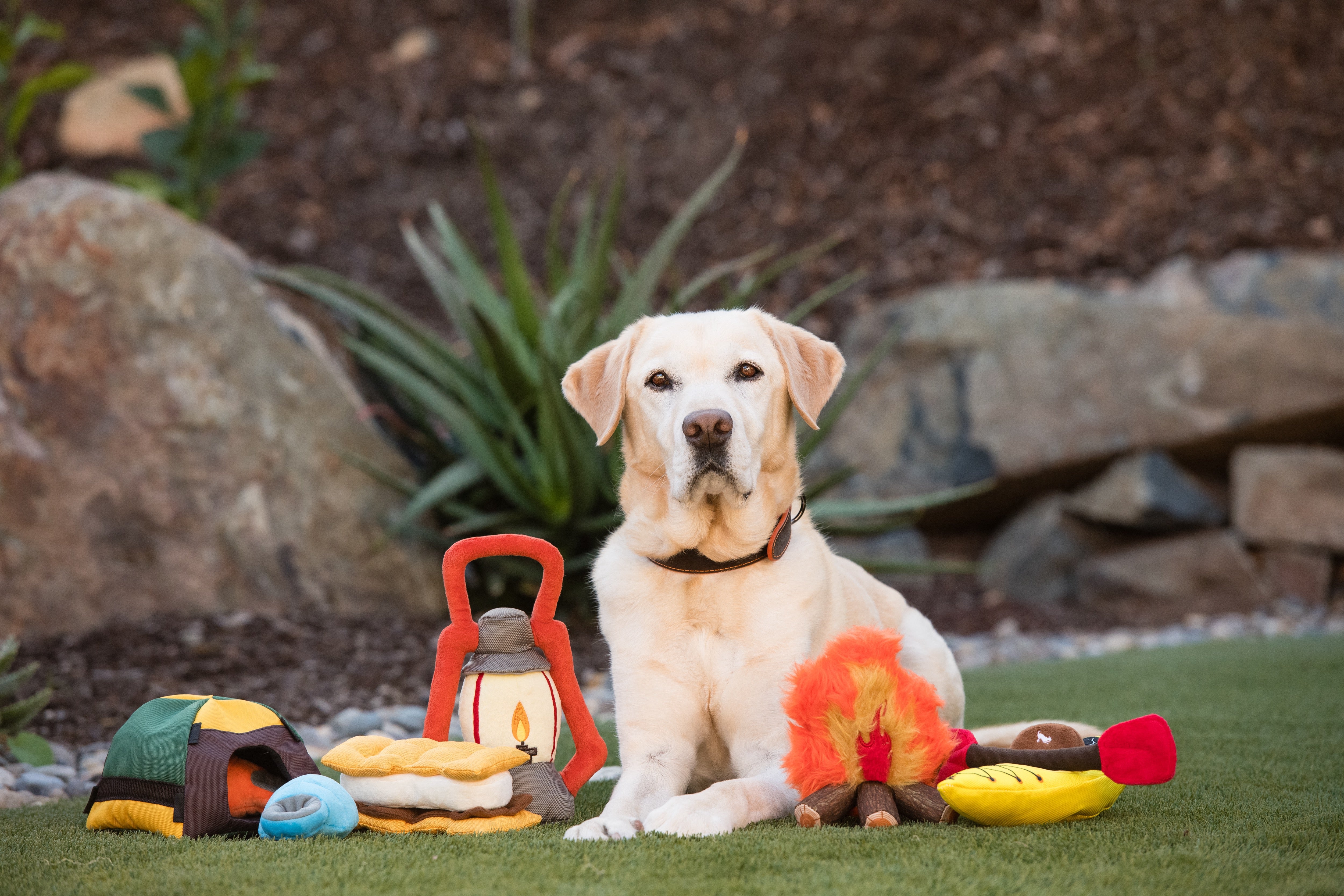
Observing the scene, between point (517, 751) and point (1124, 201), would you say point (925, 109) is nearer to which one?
point (1124, 201)

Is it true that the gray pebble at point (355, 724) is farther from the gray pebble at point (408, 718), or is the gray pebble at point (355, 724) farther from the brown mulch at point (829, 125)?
the brown mulch at point (829, 125)

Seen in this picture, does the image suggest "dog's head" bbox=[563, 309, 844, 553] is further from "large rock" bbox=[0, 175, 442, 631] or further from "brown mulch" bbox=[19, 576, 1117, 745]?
"large rock" bbox=[0, 175, 442, 631]

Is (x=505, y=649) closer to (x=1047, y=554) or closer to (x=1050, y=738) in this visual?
(x=1050, y=738)

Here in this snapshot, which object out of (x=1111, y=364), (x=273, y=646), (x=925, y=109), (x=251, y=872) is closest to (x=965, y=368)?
(x=1111, y=364)

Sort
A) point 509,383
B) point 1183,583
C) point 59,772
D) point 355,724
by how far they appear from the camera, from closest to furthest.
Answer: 1. point 59,772
2. point 355,724
3. point 509,383
4. point 1183,583

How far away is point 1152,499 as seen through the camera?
20.4 feet

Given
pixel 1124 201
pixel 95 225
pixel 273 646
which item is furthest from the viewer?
pixel 1124 201

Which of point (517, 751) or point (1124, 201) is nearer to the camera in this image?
point (517, 751)

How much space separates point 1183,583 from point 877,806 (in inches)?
193

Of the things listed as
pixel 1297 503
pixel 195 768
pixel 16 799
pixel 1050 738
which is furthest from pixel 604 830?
pixel 1297 503

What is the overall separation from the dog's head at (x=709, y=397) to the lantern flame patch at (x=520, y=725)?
1.88ft

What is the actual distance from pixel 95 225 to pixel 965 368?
4.83 meters

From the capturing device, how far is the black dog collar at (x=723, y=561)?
8.05 ft

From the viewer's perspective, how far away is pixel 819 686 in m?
2.04
